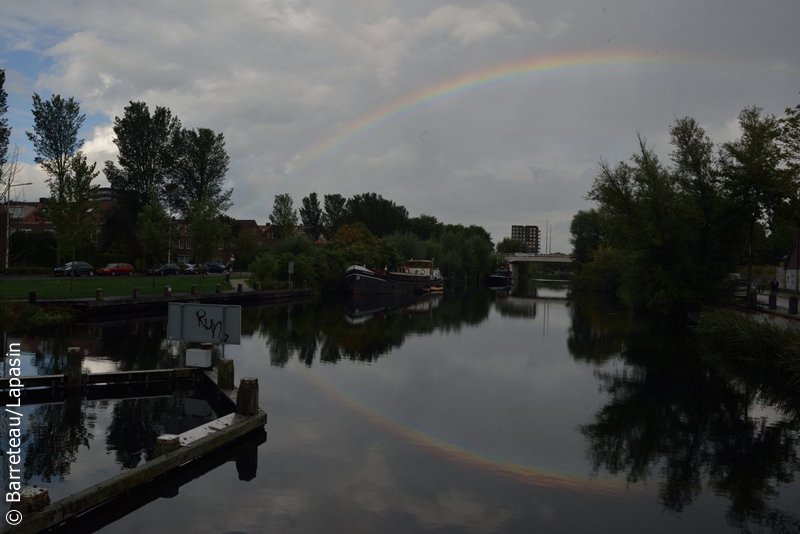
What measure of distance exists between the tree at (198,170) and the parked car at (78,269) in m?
16.5

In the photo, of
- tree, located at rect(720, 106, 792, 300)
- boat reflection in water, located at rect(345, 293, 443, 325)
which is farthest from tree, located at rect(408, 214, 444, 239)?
tree, located at rect(720, 106, 792, 300)

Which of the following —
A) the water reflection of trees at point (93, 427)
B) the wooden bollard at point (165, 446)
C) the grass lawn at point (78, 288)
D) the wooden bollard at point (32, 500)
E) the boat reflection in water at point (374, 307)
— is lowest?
the boat reflection in water at point (374, 307)

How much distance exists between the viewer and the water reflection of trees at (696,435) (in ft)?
32.3

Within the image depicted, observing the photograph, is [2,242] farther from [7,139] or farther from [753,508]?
[753,508]

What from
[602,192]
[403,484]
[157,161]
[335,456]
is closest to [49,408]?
[335,456]

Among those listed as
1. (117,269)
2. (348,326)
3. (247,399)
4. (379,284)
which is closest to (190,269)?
(117,269)

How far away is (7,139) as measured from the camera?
147 feet

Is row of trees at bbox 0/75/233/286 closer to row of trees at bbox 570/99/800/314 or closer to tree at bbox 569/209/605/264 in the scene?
row of trees at bbox 570/99/800/314

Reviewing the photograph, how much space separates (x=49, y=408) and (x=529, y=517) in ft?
34.0

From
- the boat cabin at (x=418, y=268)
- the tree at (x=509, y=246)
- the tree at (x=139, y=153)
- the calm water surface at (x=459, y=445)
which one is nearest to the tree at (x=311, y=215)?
the boat cabin at (x=418, y=268)

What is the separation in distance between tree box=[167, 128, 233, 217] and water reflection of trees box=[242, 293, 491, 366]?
90.3ft

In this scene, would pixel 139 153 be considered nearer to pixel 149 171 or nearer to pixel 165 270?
pixel 149 171

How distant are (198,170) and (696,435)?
210 feet

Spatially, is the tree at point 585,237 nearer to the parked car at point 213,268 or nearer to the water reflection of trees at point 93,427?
the parked car at point 213,268
